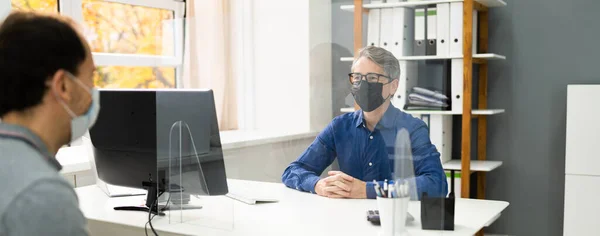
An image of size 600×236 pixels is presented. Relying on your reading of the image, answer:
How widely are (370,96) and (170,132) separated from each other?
2.30ft

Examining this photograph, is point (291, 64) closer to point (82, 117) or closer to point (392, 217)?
point (392, 217)

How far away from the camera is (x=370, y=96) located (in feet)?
6.13

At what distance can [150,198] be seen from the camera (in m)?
2.14

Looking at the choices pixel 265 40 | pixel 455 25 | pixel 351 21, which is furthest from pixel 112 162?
pixel 455 25

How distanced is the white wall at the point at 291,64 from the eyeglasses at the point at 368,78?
5.8 inches

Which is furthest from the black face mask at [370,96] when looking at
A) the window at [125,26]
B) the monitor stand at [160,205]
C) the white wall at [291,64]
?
the window at [125,26]

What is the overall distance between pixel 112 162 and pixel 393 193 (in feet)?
3.50

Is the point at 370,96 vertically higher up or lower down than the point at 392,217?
higher up

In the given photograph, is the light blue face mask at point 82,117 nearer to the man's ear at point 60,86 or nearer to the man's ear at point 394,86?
the man's ear at point 60,86

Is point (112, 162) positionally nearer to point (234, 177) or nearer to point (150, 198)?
point (150, 198)

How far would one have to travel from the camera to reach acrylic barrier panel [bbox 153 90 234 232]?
6.92ft

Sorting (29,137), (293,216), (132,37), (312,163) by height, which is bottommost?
(293,216)

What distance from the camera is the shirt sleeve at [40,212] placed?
91cm

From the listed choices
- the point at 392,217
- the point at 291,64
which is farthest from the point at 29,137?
the point at 291,64
